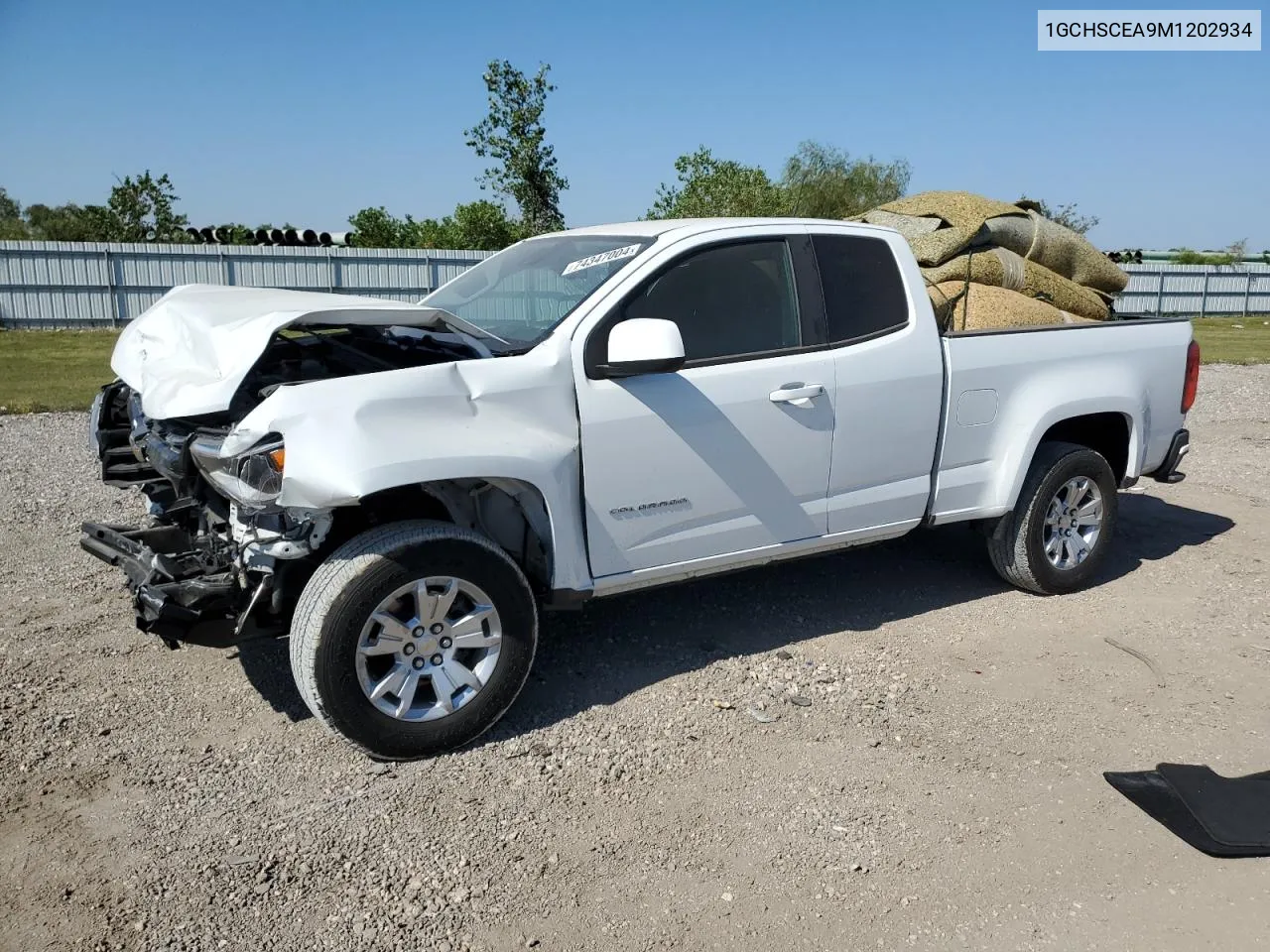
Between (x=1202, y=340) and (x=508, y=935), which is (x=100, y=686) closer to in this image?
(x=508, y=935)

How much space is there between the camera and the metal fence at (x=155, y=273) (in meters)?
23.3

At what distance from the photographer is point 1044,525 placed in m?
5.49

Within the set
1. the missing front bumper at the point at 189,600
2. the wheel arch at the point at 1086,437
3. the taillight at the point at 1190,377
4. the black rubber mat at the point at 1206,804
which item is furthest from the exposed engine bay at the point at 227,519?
the taillight at the point at 1190,377

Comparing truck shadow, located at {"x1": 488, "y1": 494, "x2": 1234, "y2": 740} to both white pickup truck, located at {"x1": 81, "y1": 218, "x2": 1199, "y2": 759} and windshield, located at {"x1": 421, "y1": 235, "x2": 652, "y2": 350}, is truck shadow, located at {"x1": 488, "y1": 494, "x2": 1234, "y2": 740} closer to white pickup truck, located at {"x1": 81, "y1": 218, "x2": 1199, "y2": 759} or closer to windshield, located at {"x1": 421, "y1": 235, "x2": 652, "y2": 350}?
white pickup truck, located at {"x1": 81, "y1": 218, "x2": 1199, "y2": 759}

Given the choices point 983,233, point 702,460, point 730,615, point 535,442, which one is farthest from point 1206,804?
point 983,233

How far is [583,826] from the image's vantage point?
3.43m

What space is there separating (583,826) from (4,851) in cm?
180

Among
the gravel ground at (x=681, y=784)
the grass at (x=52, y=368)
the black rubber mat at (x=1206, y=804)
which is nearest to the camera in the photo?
the gravel ground at (x=681, y=784)

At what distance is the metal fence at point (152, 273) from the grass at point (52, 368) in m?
1.11

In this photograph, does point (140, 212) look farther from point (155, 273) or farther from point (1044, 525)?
point (1044, 525)

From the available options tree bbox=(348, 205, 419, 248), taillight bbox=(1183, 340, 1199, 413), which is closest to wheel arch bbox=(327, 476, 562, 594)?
taillight bbox=(1183, 340, 1199, 413)

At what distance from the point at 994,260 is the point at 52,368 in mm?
14222

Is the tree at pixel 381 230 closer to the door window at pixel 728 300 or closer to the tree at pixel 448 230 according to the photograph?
the tree at pixel 448 230

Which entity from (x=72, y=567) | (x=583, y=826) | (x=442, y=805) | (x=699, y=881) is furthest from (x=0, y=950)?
(x=72, y=567)
